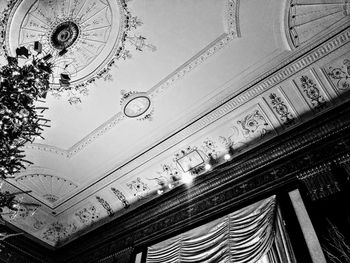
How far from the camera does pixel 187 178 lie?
5.69 metres

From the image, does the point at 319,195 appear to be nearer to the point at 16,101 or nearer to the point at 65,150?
the point at 16,101

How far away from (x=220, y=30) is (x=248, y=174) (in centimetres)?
230

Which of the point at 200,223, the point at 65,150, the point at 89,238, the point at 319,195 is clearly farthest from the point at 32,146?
the point at 319,195

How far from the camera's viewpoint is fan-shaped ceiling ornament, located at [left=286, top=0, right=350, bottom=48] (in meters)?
3.97

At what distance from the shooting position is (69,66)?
15.7 feet

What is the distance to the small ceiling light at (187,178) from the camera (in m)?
5.62

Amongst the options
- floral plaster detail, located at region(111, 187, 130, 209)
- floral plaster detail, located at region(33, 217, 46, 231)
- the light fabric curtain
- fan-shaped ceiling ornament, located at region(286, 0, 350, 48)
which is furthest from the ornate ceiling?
floral plaster detail, located at region(33, 217, 46, 231)

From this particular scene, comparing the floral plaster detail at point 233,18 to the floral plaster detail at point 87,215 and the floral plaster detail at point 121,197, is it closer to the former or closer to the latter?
the floral plaster detail at point 121,197

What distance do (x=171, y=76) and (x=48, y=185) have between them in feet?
12.7

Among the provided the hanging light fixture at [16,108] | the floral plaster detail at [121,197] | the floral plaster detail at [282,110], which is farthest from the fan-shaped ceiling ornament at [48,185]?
the floral plaster detail at [282,110]

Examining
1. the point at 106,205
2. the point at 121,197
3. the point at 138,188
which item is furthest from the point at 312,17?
the point at 106,205

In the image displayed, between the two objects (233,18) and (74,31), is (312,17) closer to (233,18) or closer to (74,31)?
(233,18)

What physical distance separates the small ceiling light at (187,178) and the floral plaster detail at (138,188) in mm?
868

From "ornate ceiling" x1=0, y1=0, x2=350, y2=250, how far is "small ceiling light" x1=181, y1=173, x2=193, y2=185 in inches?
1.9
